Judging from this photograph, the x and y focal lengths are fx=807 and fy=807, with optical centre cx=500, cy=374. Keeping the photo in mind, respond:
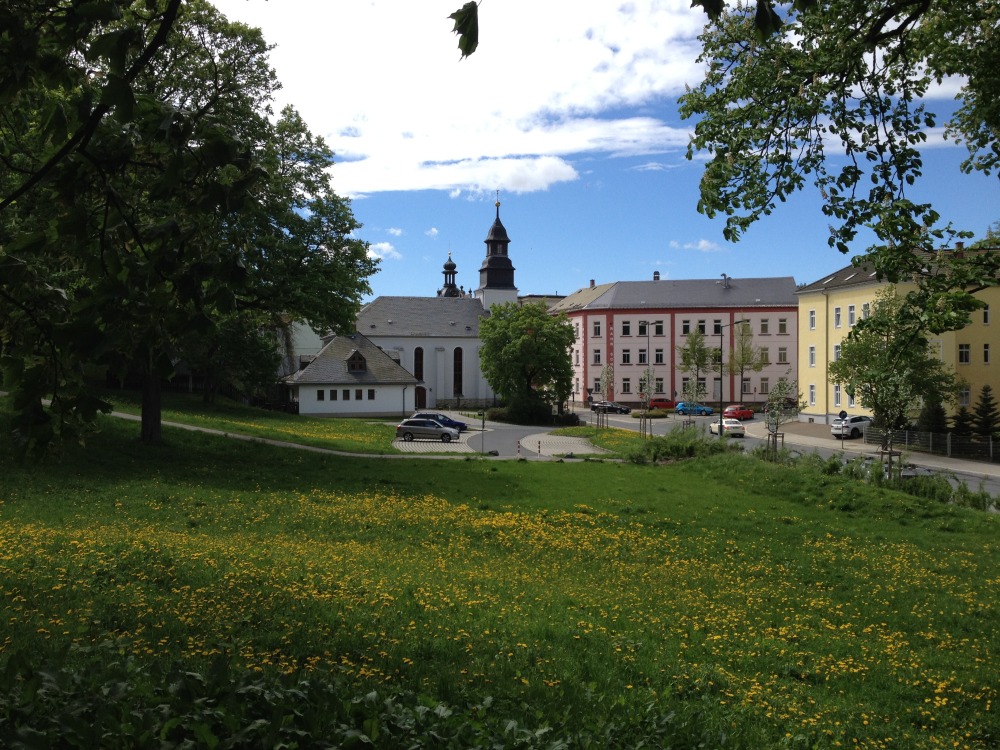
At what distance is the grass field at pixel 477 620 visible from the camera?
15.2 feet

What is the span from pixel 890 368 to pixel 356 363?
6220 centimetres

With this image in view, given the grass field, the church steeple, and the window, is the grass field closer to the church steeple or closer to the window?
the window

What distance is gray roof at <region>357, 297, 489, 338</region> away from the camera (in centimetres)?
9038

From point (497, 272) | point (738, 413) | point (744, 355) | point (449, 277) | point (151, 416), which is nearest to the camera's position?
point (151, 416)

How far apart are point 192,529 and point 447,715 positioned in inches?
474

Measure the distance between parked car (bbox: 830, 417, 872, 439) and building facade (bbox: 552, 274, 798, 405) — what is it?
30.9m

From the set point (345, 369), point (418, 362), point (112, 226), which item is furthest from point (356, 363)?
point (112, 226)

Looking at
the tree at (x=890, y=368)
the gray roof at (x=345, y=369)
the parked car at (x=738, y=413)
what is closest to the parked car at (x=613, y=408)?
the parked car at (x=738, y=413)

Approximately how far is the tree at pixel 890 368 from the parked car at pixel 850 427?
1.99 metres

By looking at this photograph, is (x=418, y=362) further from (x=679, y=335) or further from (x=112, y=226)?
(x=112, y=226)

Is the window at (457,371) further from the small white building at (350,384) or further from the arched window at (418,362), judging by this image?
the small white building at (350,384)

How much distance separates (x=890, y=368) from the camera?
9.08 meters

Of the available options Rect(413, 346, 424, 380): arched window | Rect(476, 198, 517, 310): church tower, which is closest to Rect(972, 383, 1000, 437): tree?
Rect(413, 346, 424, 380): arched window

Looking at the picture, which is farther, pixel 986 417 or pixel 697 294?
pixel 697 294
